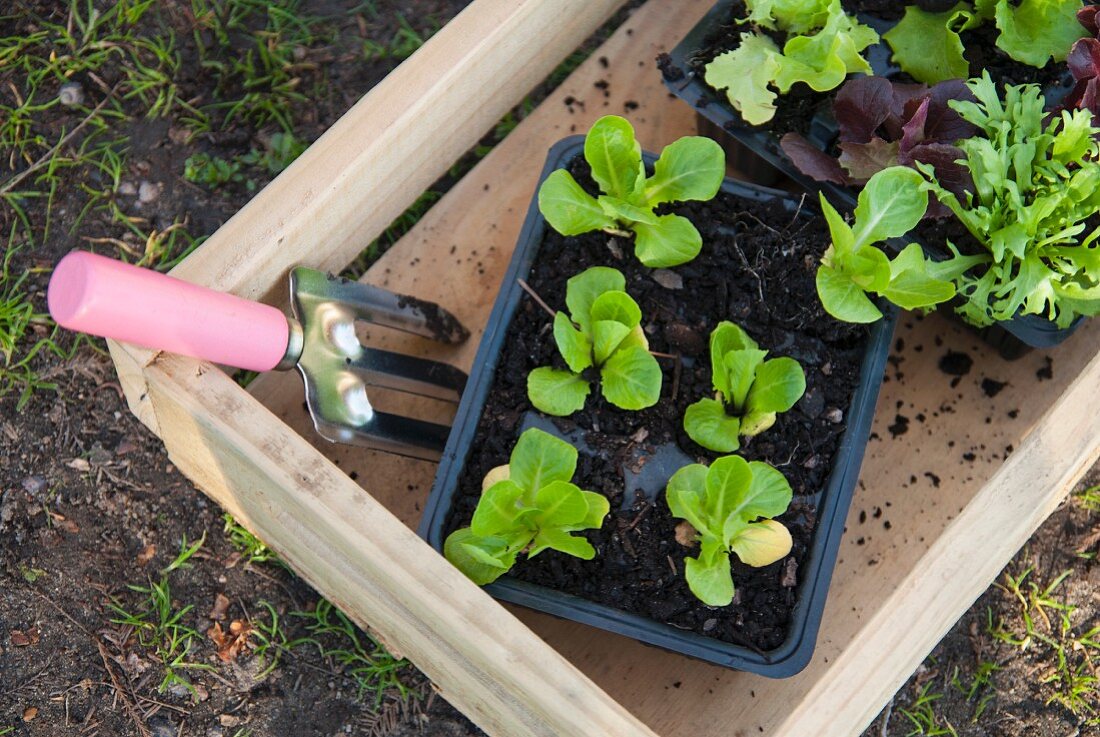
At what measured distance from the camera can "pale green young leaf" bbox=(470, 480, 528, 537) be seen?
3.40 feet

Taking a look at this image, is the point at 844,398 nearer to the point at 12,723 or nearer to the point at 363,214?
the point at 363,214

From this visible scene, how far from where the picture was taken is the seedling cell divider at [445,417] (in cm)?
101

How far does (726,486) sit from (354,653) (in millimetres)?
634

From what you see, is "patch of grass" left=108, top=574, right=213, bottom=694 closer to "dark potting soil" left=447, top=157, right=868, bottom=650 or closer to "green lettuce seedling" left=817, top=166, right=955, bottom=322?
"dark potting soil" left=447, top=157, right=868, bottom=650

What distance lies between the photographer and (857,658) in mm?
1009

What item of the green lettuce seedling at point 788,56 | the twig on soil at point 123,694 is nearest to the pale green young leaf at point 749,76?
the green lettuce seedling at point 788,56

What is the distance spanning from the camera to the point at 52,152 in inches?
64.1

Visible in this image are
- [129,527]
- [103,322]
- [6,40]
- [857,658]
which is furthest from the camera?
[6,40]

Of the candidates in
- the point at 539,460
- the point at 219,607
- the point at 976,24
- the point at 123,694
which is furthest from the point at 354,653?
the point at 976,24

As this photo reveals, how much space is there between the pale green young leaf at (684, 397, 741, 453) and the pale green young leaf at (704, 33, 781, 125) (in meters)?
0.36

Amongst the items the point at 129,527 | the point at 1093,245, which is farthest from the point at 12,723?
the point at 1093,245

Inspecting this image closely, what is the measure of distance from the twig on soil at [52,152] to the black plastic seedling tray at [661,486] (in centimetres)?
82

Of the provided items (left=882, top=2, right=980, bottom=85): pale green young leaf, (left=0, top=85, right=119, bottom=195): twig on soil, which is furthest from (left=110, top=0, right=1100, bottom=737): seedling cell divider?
(left=0, top=85, right=119, bottom=195): twig on soil

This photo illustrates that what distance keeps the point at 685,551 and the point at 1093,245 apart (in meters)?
0.59
